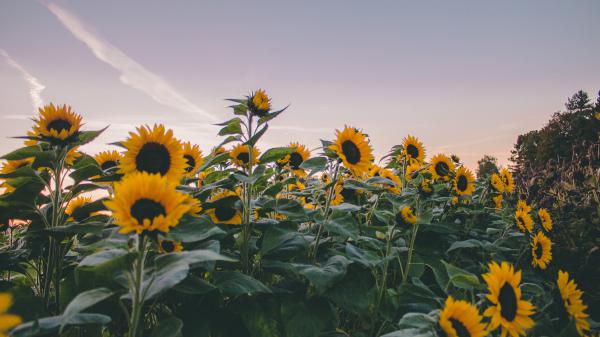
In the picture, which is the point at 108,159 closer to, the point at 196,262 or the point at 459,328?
the point at 196,262

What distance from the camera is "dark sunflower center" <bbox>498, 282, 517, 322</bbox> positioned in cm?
154

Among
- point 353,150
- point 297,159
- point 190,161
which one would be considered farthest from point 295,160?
point 190,161

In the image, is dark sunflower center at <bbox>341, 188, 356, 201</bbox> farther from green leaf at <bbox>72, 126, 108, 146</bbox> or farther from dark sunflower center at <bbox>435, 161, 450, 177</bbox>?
green leaf at <bbox>72, 126, 108, 146</bbox>

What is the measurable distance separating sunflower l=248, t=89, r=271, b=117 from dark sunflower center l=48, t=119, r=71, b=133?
3.11 feet

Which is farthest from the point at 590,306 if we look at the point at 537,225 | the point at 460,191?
the point at 460,191

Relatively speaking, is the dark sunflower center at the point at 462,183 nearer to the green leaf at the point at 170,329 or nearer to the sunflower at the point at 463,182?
the sunflower at the point at 463,182

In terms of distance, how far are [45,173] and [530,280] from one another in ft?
12.1

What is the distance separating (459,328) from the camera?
139 centimetres

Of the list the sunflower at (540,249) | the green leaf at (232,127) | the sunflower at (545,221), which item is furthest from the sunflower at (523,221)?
the green leaf at (232,127)

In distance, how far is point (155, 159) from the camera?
1751 millimetres

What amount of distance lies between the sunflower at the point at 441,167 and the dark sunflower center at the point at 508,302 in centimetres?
190

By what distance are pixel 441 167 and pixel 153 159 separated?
9.50ft

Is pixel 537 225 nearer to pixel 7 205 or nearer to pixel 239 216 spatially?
pixel 239 216

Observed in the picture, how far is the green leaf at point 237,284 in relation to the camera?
1463 mm
